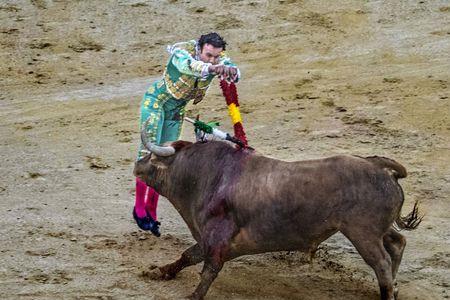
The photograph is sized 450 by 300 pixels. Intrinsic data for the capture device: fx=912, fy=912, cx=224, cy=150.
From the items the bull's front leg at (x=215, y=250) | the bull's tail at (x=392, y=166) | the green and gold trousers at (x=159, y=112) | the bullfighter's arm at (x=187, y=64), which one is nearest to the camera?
the bull's tail at (x=392, y=166)

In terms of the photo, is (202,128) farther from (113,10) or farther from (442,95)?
(113,10)

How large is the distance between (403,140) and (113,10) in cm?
488

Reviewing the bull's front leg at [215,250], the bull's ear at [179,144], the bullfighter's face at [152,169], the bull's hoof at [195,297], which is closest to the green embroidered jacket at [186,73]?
the bull's ear at [179,144]

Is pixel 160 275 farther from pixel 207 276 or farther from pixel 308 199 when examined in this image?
pixel 308 199

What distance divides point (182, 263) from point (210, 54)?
1340 millimetres

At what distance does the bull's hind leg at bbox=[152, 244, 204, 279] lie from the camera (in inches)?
227

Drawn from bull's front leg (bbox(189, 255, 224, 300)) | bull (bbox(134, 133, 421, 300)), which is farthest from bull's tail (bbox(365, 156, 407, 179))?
bull's front leg (bbox(189, 255, 224, 300))

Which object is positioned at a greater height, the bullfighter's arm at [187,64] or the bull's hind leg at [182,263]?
the bullfighter's arm at [187,64]

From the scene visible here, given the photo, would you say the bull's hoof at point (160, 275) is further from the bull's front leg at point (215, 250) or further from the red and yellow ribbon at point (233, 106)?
the red and yellow ribbon at point (233, 106)

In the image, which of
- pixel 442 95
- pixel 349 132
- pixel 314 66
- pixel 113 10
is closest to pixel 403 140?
pixel 349 132

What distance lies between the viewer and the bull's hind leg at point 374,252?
17.0 feet

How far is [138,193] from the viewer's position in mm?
6434

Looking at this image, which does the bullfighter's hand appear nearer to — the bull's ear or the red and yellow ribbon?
the red and yellow ribbon

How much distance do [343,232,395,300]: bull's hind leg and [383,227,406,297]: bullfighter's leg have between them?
246 millimetres
